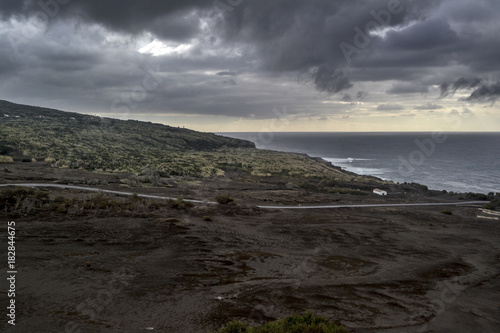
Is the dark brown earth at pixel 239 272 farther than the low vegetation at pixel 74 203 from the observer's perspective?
No

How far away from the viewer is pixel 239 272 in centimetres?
1530

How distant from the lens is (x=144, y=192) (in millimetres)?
32844

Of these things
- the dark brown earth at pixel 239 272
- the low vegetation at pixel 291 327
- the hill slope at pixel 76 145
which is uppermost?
the hill slope at pixel 76 145

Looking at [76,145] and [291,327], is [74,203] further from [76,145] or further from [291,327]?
[76,145]

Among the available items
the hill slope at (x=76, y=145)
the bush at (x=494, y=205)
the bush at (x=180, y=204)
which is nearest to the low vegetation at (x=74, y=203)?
the bush at (x=180, y=204)

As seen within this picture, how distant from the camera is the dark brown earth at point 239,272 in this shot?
37.4 feet

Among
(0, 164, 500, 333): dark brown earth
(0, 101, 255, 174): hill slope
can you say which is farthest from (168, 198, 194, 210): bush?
(0, 101, 255, 174): hill slope

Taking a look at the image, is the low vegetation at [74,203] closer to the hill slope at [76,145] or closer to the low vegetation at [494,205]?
the hill slope at [76,145]

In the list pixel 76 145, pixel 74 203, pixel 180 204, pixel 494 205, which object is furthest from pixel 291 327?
pixel 76 145

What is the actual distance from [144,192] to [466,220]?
109 feet

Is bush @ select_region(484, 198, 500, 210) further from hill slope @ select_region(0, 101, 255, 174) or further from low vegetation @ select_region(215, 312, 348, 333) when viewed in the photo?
hill slope @ select_region(0, 101, 255, 174)

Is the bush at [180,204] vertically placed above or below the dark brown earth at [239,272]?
above

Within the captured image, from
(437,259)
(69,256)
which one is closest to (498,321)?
(437,259)

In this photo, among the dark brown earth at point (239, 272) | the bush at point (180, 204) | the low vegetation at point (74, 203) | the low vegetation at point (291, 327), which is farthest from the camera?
the bush at point (180, 204)
